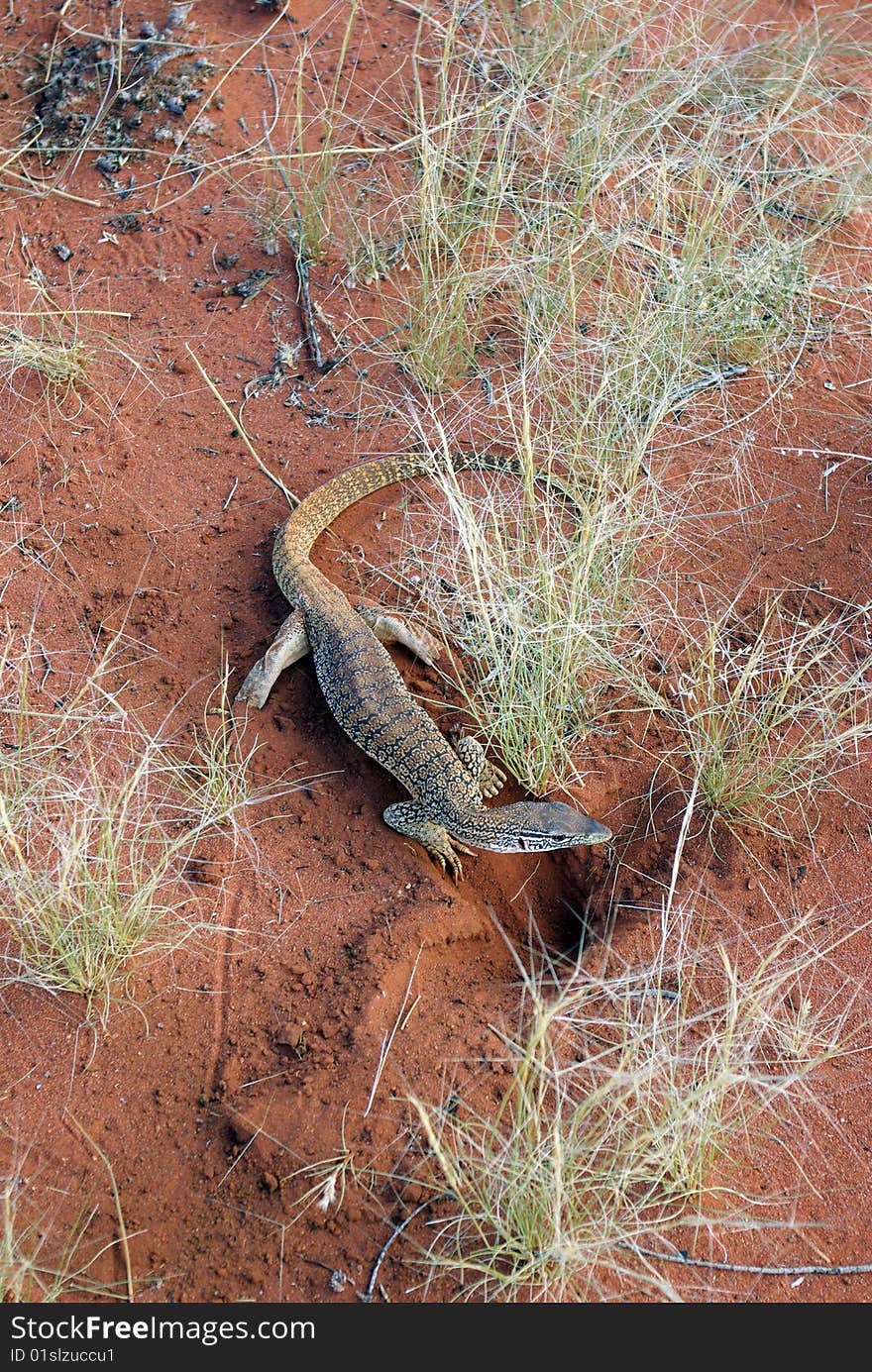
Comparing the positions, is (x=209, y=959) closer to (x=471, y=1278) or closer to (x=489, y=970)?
(x=489, y=970)

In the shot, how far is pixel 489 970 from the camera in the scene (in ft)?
12.8

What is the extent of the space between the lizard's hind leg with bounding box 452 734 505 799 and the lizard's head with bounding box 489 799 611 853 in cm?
26

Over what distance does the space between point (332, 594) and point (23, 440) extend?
1.78m

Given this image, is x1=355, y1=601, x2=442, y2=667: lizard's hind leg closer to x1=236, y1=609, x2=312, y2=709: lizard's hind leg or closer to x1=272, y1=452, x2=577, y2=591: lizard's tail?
x1=236, y1=609, x2=312, y2=709: lizard's hind leg

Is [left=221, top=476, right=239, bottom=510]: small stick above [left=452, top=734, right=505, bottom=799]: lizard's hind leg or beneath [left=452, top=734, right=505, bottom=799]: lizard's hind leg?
above

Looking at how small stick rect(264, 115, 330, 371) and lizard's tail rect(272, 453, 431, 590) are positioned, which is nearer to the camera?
lizard's tail rect(272, 453, 431, 590)

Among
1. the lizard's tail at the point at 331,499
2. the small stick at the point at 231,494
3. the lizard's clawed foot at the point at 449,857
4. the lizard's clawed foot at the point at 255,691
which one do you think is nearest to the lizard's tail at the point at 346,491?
the lizard's tail at the point at 331,499

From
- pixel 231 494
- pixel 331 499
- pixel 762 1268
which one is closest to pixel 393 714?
pixel 331 499

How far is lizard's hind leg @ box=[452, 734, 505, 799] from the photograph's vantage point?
4.38 meters

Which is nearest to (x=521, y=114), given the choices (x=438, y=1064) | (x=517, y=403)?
(x=517, y=403)

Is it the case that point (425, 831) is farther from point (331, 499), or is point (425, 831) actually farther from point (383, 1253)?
point (331, 499)

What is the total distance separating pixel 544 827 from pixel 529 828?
6cm

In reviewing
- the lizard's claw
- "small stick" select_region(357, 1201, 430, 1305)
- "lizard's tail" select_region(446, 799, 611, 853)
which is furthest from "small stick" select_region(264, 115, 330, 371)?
"small stick" select_region(357, 1201, 430, 1305)

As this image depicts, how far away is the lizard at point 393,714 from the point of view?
408cm
